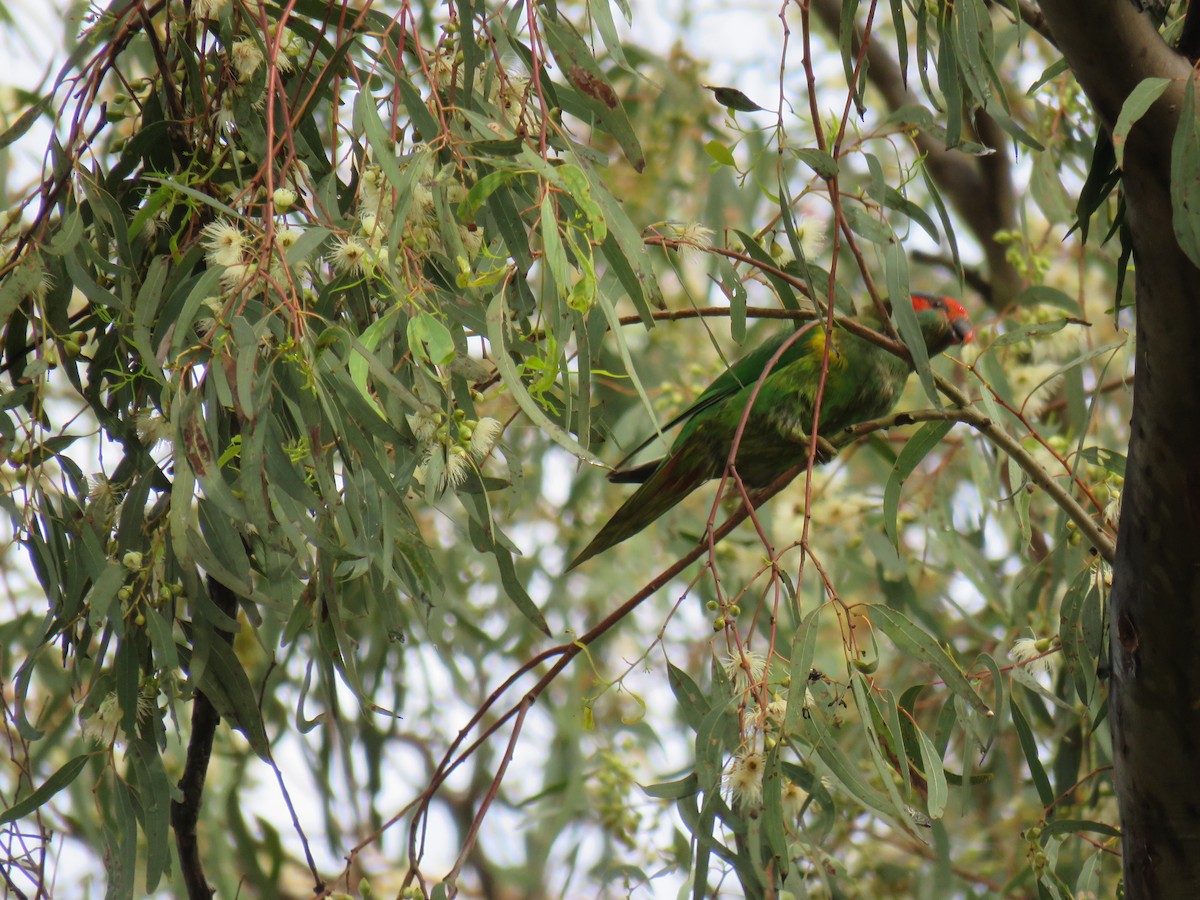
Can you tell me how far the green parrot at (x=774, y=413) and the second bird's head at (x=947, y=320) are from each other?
0.39 m

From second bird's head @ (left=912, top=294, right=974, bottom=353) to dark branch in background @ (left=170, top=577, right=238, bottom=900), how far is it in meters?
1.81

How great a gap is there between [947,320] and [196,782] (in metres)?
2.00

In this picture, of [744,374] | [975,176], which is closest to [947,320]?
[744,374]

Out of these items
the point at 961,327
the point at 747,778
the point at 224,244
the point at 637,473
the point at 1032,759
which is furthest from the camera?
the point at 961,327

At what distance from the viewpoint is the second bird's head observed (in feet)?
9.71

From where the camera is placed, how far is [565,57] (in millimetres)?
1654

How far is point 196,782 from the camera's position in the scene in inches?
74.1

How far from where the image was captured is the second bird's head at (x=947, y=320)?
9.71 feet

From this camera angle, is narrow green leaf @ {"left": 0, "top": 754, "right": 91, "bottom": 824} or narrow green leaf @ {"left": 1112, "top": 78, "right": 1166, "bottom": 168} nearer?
narrow green leaf @ {"left": 1112, "top": 78, "right": 1166, "bottom": 168}

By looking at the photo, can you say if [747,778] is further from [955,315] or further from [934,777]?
[955,315]

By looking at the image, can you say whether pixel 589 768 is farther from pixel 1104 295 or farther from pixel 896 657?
pixel 1104 295

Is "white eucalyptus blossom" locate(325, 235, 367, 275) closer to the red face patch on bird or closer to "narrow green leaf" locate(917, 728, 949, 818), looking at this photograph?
"narrow green leaf" locate(917, 728, 949, 818)

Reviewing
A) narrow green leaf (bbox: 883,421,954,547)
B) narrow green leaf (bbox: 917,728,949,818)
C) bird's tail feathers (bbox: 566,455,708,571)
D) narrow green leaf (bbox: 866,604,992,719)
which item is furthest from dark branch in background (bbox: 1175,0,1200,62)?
bird's tail feathers (bbox: 566,455,708,571)

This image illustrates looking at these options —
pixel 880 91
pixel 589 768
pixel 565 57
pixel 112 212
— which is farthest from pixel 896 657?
pixel 112 212
